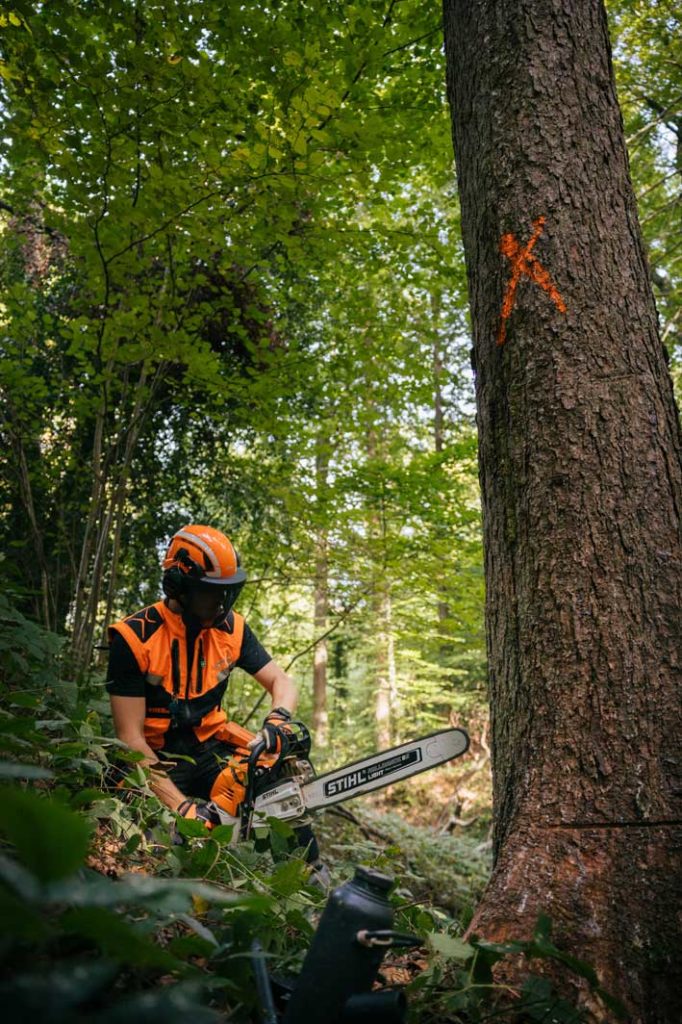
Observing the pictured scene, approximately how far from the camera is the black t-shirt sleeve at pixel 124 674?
272 centimetres

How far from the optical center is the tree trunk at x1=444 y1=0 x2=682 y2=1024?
1382mm

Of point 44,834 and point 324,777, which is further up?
point 44,834

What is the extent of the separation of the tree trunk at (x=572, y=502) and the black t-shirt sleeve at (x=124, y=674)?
166cm

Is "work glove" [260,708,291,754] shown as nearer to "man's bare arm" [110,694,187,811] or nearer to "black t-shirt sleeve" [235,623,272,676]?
"man's bare arm" [110,694,187,811]

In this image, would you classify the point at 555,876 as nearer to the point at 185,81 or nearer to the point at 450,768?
the point at 185,81

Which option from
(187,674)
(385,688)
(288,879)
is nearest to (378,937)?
(288,879)

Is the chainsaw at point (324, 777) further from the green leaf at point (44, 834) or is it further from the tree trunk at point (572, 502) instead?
the green leaf at point (44, 834)

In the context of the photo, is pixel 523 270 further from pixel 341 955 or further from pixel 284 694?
pixel 284 694

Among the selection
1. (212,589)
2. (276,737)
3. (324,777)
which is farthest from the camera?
(212,589)

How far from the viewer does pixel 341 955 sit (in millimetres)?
1033

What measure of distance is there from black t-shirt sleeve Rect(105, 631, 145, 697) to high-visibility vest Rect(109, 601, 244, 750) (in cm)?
3

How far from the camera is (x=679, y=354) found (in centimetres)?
786

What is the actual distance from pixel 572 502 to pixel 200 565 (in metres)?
1.76

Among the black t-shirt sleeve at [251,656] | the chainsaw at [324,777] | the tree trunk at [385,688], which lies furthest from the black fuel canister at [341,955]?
the tree trunk at [385,688]
